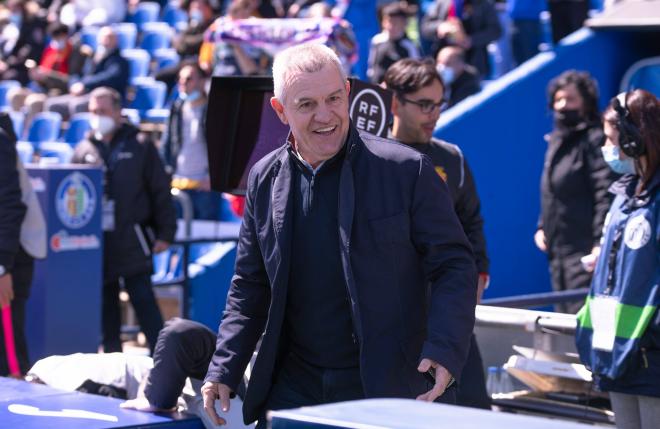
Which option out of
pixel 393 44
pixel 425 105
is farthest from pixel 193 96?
pixel 425 105

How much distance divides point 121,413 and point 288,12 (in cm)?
1049

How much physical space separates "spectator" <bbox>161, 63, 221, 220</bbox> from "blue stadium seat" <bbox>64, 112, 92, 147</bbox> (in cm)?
264

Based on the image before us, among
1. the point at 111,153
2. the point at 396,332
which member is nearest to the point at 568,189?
the point at 111,153

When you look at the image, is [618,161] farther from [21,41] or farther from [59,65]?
[21,41]

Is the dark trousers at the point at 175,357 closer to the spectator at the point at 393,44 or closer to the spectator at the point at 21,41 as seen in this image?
the spectator at the point at 393,44

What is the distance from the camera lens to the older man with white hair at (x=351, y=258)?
12.0 feet

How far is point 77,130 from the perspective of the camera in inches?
559

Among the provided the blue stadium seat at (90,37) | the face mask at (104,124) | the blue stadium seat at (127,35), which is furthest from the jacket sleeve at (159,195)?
the blue stadium seat at (90,37)

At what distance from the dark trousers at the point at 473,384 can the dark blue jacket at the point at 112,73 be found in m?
9.74

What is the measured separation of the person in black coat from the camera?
8008 mm

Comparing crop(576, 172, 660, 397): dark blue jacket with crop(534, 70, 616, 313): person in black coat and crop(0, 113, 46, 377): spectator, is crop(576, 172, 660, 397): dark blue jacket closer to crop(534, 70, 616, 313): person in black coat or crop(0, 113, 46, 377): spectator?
crop(534, 70, 616, 313): person in black coat

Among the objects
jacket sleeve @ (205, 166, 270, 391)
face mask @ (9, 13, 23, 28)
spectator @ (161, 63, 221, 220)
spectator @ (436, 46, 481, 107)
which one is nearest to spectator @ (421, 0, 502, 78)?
spectator @ (436, 46, 481, 107)

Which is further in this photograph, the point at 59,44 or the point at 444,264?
the point at 59,44

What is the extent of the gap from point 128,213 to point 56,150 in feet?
16.8
